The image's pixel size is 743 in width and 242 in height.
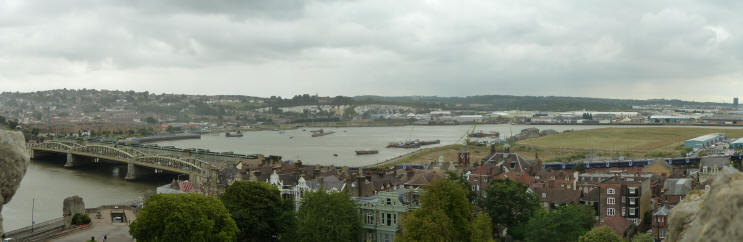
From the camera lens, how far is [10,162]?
679cm

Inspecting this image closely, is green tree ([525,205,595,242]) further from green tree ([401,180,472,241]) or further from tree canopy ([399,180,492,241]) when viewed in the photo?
green tree ([401,180,472,241])

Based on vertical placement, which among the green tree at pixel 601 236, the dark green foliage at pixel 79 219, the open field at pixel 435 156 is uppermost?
the green tree at pixel 601 236

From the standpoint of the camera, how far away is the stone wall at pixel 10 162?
6734 millimetres

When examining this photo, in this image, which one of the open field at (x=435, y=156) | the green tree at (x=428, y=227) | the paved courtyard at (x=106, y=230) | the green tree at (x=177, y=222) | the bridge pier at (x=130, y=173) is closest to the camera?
the green tree at (x=428, y=227)

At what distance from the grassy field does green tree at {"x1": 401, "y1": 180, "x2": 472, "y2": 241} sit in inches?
1260

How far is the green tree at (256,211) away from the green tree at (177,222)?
7.37 ft

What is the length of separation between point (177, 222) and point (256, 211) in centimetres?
357

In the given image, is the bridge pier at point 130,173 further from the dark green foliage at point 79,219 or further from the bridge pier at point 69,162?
the dark green foliage at point 79,219

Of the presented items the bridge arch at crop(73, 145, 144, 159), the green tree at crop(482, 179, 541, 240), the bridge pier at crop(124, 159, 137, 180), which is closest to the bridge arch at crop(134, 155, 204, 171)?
the bridge pier at crop(124, 159, 137, 180)

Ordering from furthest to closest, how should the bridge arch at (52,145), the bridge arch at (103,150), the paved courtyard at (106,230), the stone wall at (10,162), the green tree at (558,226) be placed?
the bridge arch at (52,145)
the bridge arch at (103,150)
the paved courtyard at (106,230)
the green tree at (558,226)
the stone wall at (10,162)

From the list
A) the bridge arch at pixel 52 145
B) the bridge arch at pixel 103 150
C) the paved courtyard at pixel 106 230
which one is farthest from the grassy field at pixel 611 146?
the bridge arch at pixel 52 145

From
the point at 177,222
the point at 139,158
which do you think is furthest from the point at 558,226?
the point at 139,158

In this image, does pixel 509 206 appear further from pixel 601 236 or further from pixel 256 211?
pixel 256 211

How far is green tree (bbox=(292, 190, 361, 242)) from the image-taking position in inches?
676
